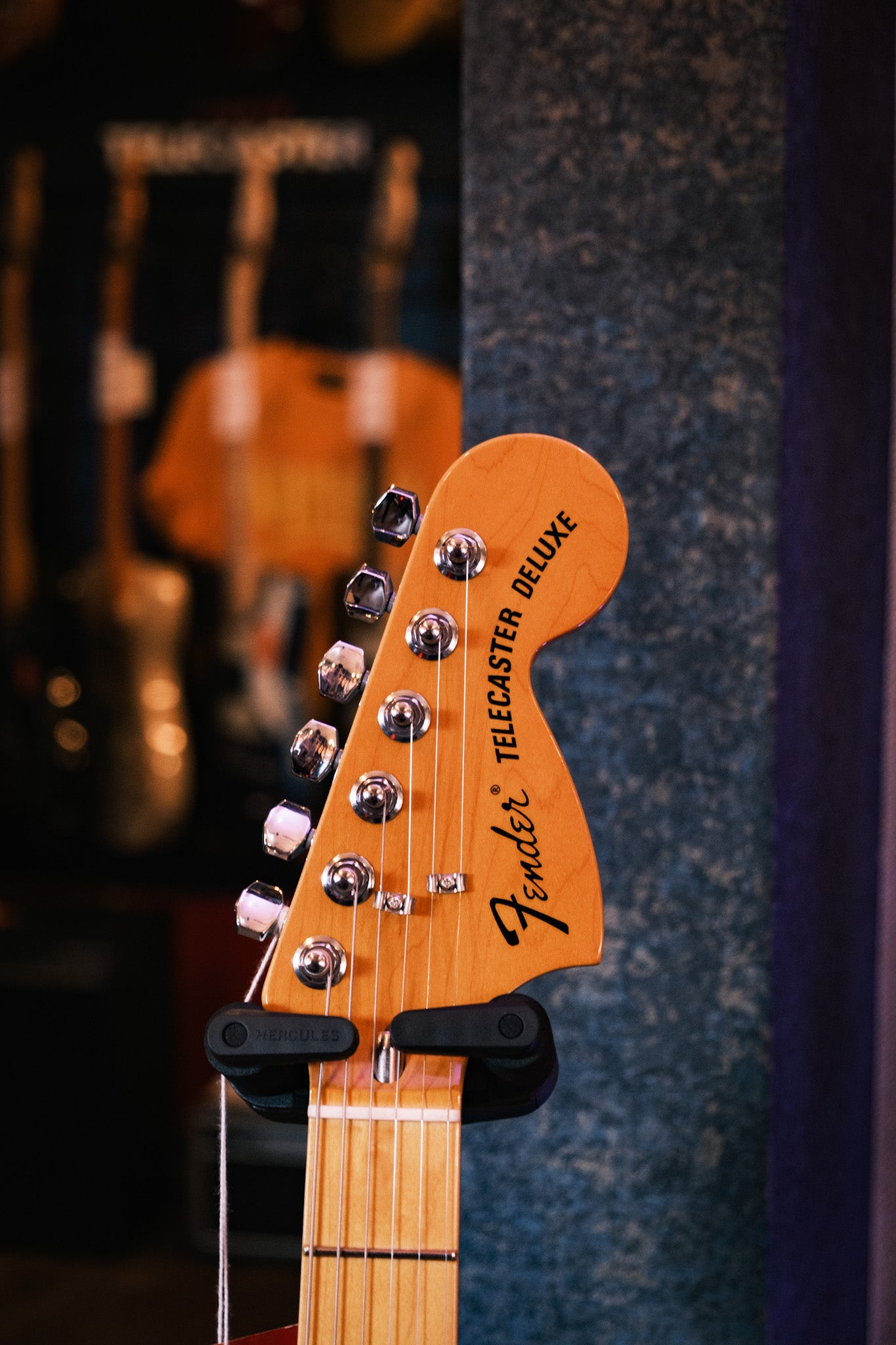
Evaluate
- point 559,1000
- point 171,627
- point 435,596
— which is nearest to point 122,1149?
point 171,627

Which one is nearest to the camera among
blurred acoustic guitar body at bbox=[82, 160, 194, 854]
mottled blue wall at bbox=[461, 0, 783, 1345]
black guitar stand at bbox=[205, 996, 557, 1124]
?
black guitar stand at bbox=[205, 996, 557, 1124]

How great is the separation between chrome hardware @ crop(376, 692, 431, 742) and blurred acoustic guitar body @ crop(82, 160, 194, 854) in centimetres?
174

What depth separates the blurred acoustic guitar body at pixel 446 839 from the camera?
728 mm

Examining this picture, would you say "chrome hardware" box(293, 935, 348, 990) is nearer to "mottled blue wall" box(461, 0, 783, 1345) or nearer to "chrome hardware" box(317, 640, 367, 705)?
"chrome hardware" box(317, 640, 367, 705)

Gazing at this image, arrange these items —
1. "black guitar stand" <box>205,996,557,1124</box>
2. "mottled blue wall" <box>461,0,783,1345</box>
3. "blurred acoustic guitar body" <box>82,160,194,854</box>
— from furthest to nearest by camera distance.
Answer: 1. "blurred acoustic guitar body" <box>82,160,194,854</box>
2. "mottled blue wall" <box>461,0,783,1345</box>
3. "black guitar stand" <box>205,996,557,1124</box>

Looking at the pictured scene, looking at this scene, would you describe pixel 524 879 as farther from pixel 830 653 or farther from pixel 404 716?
pixel 830 653

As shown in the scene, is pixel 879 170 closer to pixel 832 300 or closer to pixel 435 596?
pixel 832 300

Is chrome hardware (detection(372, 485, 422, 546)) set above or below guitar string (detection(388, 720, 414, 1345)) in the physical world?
above

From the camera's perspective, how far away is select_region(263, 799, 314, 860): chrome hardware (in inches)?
28.5

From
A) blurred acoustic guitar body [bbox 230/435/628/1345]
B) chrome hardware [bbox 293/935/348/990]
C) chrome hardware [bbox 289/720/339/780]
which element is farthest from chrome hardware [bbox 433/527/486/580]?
chrome hardware [bbox 293/935/348/990]

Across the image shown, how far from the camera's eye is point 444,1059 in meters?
0.75

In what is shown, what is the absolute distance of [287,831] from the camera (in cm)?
72

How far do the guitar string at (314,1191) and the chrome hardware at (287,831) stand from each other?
3.1 inches

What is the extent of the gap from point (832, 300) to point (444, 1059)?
2.50 feet
